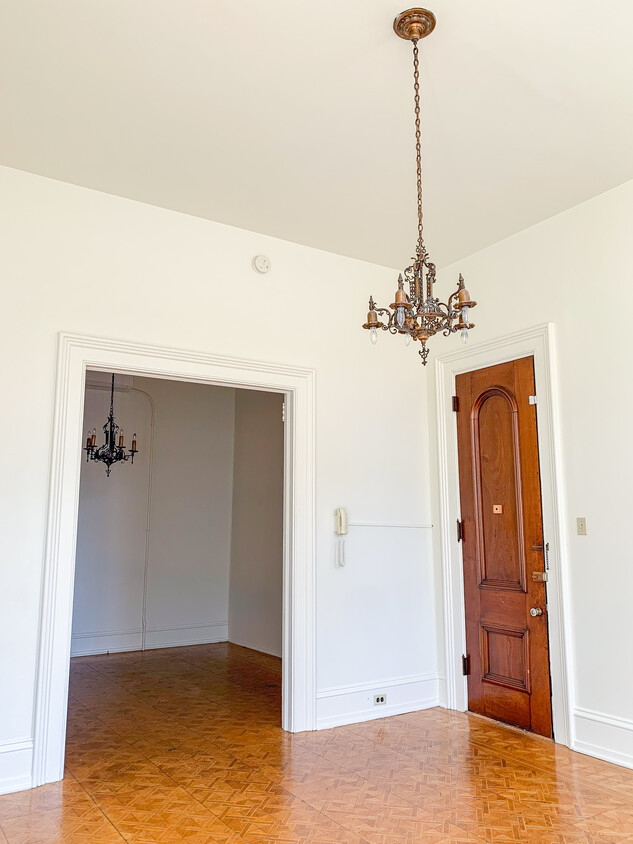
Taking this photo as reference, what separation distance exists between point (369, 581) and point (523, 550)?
1114mm

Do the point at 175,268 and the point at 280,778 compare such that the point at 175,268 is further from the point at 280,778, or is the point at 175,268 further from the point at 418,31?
the point at 280,778

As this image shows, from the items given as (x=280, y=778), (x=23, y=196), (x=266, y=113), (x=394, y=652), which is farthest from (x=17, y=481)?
(x=394, y=652)

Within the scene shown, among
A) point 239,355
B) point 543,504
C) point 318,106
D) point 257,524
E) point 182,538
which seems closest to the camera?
point 318,106

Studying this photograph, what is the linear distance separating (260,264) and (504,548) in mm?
2641

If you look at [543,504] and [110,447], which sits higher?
[110,447]

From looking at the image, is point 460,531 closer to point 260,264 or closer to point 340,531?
point 340,531

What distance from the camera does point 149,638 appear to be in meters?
7.48

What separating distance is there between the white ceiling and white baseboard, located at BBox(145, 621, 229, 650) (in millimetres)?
5035

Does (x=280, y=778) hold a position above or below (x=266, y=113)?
below

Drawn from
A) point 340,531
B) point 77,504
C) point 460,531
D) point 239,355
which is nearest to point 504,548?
point 460,531

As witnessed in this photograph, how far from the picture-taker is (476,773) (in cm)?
356

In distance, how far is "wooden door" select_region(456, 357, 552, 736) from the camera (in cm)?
430

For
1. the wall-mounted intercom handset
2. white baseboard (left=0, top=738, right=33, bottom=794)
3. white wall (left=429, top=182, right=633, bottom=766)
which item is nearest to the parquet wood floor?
white baseboard (left=0, top=738, right=33, bottom=794)

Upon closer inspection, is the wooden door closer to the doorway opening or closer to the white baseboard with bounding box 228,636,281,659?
the doorway opening
